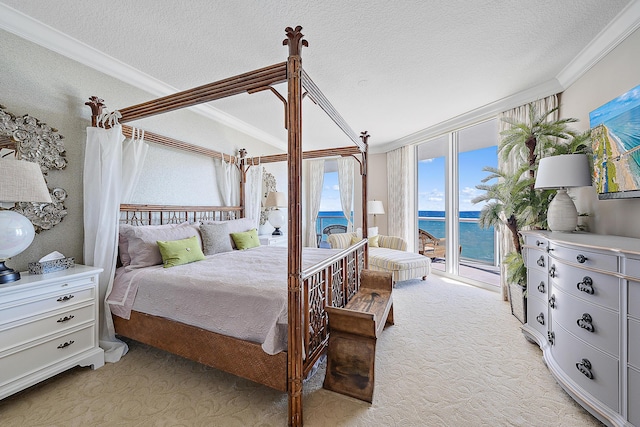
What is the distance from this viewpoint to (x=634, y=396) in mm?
1302

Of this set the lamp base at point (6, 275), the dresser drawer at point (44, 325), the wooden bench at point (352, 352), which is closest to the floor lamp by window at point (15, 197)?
the lamp base at point (6, 275)

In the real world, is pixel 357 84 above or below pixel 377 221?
above

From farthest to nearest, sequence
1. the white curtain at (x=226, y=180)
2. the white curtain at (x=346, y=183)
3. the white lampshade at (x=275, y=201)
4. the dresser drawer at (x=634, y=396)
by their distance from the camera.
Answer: the white curtain at (x=346, y=183), the white lampshade at (x=275, y=201), the white curtain at (x=226, y=180), the dresser drawer at (x=634, y=396)

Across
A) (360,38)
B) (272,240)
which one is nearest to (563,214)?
(360,38)

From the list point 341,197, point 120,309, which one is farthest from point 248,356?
point 341,197

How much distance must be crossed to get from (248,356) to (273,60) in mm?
2664

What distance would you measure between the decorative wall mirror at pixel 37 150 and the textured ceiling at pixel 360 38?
0.85 meters

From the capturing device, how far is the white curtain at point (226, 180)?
4055 mm

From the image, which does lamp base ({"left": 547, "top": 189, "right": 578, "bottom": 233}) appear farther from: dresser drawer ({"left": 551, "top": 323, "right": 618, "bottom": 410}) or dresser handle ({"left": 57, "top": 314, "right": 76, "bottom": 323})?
dresser handle ({"left": 57, "top": 314, "right": 76, "bottom": 323})

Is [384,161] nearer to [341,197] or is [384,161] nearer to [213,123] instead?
[341,197]

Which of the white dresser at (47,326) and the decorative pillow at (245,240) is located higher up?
the decorative pillow at (245,240)

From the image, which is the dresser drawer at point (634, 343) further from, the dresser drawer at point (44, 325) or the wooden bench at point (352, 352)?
the dresser drawer at point (44, 325)

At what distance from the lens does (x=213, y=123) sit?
3.94 m

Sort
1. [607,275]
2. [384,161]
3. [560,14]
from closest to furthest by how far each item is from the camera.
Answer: [607,275], [560,14], [384,161]
